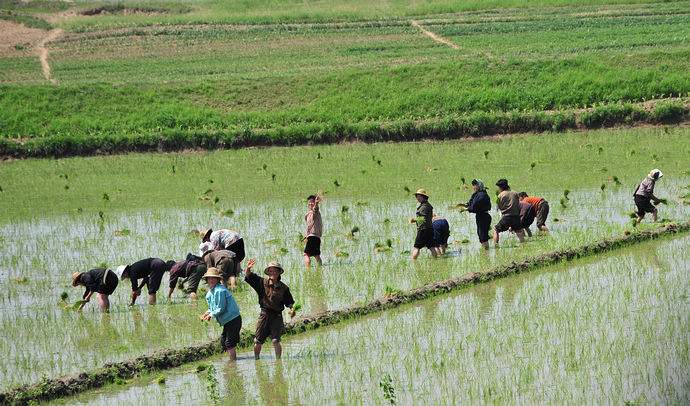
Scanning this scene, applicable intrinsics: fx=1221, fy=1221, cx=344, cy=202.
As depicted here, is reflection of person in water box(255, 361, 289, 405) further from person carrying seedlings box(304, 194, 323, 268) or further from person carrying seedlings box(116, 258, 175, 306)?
person carrying seedlings box(304, 194, 323, 268)

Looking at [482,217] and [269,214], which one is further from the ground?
[482,217]

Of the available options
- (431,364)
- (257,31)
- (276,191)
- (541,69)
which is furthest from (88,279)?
(257,31)

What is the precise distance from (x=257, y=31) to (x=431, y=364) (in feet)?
125

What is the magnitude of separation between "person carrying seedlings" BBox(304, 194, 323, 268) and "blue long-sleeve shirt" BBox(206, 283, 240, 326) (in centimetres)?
498

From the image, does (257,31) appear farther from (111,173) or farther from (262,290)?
(262,290)

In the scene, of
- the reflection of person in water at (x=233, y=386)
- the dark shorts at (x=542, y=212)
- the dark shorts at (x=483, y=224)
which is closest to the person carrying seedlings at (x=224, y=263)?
the reflection of person in water at (x=233, y=386)

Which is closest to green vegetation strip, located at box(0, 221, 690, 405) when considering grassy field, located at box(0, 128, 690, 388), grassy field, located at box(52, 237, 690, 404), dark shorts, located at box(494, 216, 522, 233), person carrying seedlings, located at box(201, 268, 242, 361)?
grassy field, located at box(52, 237, 690, 404)

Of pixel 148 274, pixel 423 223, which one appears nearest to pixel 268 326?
pixel 148 274

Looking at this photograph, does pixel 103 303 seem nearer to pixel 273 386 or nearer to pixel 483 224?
pixel 273 386

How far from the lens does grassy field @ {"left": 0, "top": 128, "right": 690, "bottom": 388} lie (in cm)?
1453

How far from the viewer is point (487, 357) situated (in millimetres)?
12070

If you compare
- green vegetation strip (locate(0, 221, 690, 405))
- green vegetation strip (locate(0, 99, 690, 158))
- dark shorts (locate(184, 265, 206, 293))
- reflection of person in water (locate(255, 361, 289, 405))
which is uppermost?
green vegetation strip (locate(0, 99, 690, 158))

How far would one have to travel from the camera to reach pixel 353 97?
35.6 m

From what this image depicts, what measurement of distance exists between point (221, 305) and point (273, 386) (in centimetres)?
109
